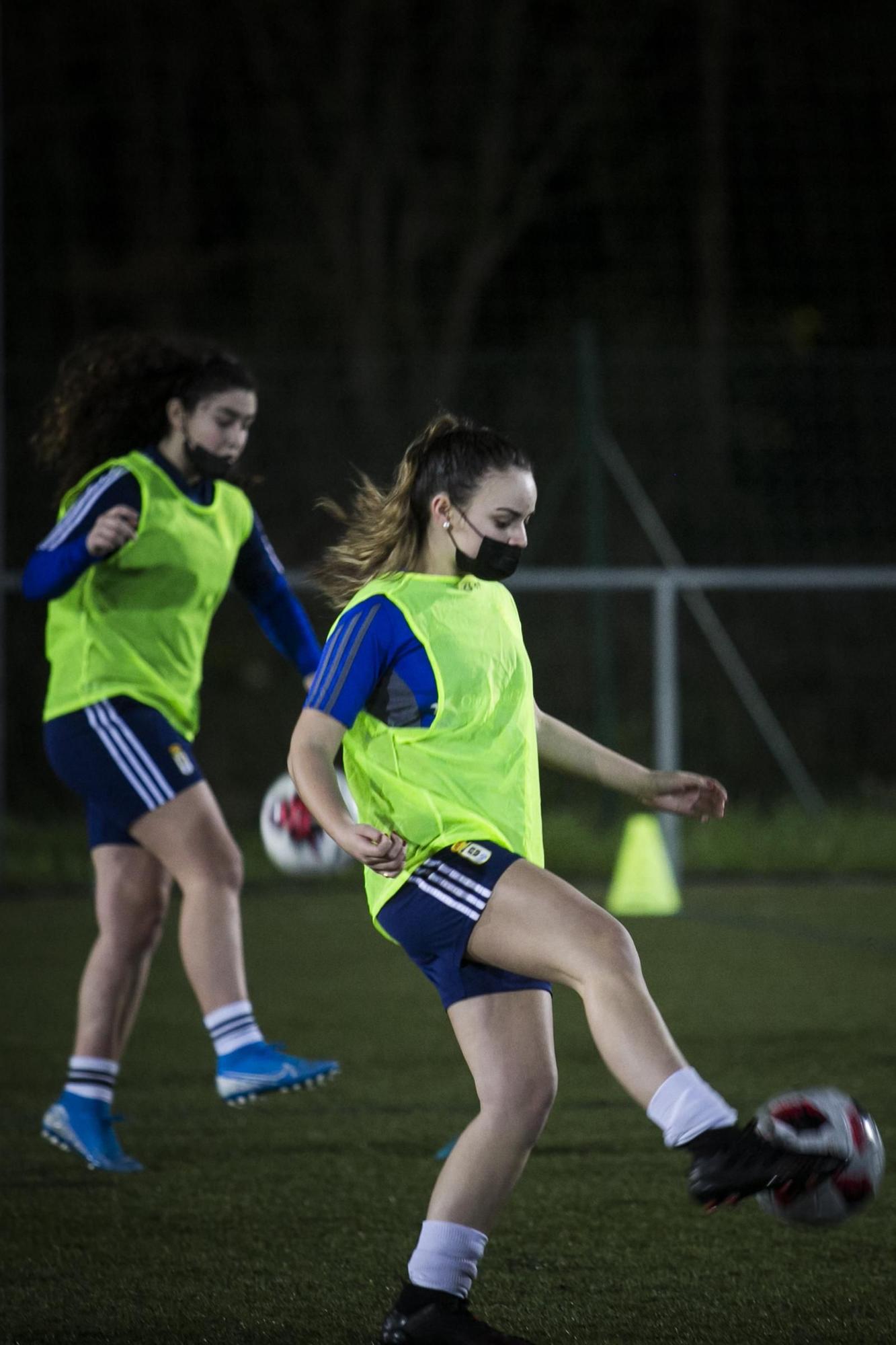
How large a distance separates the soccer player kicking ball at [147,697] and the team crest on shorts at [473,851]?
1.60 m

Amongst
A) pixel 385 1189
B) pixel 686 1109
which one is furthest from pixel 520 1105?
pixel 385 1189

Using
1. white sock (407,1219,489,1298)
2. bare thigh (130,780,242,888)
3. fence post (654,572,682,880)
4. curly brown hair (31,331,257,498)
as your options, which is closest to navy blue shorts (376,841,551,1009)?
white sock (407,1219,489,1298)

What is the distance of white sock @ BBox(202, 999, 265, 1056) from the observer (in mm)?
4973

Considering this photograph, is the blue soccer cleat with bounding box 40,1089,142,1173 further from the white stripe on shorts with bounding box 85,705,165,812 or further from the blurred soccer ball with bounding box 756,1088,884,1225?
the blurred soccer ball with bounding box 756,1088,884,1225

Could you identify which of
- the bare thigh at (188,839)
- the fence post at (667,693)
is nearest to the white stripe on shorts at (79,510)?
the bare thigh at (188,839)

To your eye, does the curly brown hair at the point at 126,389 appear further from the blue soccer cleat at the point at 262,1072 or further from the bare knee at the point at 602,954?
the bare knee at the point at 602,954

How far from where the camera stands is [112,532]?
480 cm

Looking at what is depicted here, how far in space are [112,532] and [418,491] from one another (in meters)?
1.31

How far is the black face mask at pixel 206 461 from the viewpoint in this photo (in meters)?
5.16

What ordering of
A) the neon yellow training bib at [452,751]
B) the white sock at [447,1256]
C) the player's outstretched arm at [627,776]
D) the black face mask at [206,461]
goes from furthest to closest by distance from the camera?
the black face mask at [206,461] → the player's outstretched arm at [627,776] → the neon yellow training bib at [452,751] → the white sock at [447,1256]

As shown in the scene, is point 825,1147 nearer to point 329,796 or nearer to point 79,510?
point 329,796

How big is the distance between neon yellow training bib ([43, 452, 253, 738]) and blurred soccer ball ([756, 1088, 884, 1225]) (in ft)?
8.04

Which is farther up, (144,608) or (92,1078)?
(144,608)

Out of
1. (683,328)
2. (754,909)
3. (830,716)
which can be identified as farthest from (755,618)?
(683,328)
